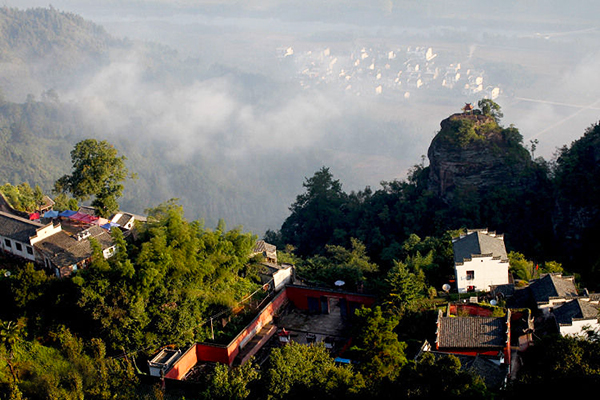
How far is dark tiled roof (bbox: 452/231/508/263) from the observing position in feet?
73.9

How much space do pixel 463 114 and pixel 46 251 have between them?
27103 millimetres

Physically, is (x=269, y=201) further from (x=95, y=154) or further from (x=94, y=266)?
(x=94, y=266)

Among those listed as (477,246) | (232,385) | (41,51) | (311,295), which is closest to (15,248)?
(311,295)

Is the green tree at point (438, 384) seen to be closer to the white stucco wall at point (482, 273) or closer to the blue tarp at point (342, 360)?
the blue tarp at point (342, 360)

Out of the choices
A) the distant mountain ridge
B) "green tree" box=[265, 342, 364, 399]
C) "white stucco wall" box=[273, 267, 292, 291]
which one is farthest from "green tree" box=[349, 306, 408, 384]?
the distant mountain ridge

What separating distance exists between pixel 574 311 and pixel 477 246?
5042 mm

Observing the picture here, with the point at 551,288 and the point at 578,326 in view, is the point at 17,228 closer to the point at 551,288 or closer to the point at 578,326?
the point at 551,288

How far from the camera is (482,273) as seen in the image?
2217 cm

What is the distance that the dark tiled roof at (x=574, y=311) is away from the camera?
58.7ft

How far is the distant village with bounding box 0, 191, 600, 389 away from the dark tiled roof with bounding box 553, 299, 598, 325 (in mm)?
28

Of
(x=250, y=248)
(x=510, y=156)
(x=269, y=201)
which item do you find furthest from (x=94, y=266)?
(x=269, y=201)

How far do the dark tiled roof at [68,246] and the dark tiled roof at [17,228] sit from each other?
19.2 inches

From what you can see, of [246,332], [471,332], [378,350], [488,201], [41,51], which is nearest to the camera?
[378,350]

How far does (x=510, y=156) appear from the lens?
37562 mm
